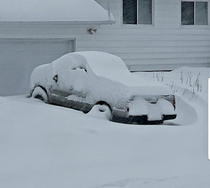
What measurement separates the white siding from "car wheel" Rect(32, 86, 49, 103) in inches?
164

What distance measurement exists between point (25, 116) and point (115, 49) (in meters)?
10.5

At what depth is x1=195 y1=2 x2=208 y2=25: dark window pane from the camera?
20.0 metres

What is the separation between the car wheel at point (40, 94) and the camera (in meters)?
12.7

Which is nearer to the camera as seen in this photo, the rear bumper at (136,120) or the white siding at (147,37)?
the rear bumper at (136,120)

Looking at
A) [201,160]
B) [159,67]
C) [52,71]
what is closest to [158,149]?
[201,160]

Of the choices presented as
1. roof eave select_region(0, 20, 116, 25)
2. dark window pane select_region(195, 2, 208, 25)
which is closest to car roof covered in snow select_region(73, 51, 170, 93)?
roof eave select_region(0, 20, 116, 25)

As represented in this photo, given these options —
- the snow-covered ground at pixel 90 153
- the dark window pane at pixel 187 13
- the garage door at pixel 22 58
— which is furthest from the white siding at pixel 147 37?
the snow-covered ground at pixel 90 153

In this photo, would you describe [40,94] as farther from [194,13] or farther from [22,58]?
[194,13]

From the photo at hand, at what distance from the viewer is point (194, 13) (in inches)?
784

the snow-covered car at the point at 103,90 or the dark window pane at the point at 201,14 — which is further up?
the dark window pane at the point at 201,14

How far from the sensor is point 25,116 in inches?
307

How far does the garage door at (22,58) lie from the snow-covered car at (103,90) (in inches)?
154

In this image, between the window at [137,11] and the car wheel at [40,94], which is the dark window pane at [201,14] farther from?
the car wheel at [40,94]

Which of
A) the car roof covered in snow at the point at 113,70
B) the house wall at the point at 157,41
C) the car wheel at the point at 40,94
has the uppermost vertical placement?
the house wall at the point at 157,41
